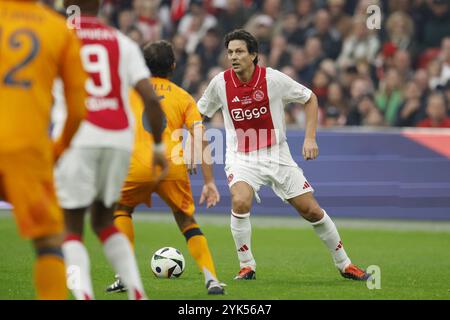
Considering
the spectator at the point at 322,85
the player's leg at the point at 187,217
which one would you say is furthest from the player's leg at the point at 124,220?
the spectator at the point at 322,85

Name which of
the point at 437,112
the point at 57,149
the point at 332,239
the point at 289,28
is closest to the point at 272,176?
the point at 332,239

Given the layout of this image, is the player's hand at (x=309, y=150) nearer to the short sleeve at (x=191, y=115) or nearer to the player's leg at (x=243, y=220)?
the player's leg at (x=243, y=220)

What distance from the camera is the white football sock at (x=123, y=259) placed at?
6781 mm

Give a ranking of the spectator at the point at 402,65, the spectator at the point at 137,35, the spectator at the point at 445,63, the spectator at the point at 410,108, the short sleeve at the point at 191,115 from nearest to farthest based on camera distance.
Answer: the short sleeve at the point at 191,115, the spectator at the point at 410,108, the spectator at the point at 445,63, the spectator at the point at 402,65, the spectator at the point at 137,35

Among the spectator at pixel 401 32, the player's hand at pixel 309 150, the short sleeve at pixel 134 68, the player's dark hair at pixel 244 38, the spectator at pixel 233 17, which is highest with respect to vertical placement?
the spectator at pixel 233 17

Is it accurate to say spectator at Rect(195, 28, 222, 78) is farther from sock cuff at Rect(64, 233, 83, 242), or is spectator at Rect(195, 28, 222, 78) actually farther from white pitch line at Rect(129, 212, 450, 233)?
sock cuff at Rect(64, 233, 83, 242)

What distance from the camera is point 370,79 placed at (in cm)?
1756

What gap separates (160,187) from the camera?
8.34 m

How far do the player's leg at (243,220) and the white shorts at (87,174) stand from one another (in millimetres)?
3090

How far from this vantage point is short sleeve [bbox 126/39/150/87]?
6.54 metres

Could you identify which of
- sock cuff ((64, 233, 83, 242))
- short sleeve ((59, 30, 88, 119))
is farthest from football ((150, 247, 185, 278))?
short sleeve ((59, 30, 88, 119))

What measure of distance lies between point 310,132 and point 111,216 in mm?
3303

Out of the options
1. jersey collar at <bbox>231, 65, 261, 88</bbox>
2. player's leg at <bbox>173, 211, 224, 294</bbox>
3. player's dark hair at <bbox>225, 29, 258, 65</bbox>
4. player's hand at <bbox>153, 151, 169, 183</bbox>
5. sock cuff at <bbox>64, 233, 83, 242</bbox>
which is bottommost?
player's leg at <bbox>173, 211, 224, 294</bbox>

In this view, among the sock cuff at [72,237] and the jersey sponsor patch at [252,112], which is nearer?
the sock cuff at [72,237]
